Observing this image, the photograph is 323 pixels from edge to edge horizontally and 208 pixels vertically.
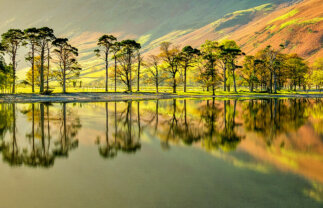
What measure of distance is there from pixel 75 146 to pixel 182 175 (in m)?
8.22

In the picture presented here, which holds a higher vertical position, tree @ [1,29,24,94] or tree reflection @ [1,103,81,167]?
tree @ [1,29,24,94]

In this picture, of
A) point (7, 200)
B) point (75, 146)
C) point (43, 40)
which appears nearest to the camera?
point (7, 200)

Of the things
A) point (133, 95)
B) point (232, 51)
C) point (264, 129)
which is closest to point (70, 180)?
point (264, 129)

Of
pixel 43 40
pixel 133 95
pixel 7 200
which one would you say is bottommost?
pixel 7 200

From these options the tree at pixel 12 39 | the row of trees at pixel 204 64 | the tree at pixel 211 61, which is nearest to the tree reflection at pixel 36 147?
the tree at pixel 12 39

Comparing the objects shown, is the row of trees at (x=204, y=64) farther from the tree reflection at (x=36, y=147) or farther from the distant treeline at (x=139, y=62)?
the tree reflection at (x=36, y=147)

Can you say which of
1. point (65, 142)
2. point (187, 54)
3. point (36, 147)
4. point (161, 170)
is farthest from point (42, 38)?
point (161, 170)

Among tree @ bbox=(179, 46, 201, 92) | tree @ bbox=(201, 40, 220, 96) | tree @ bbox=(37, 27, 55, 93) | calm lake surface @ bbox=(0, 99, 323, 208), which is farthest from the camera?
tree @ bbox=(179, 46, 201, 92)

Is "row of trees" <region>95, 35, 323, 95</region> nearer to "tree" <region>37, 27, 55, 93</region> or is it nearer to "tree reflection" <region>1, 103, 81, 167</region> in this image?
"tree" <region>37, 27, 55, 93</region>

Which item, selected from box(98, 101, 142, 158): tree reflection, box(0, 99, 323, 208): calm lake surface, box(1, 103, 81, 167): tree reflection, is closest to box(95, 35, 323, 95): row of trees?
box(98, 101, 142, 158): tree reflection

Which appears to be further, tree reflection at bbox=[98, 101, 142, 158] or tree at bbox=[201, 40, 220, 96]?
tree at bbox=[201, 40, 220, 96]

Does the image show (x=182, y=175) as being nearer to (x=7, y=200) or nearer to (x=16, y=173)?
(x=7, y=200)

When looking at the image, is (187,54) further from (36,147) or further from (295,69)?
(36,147)

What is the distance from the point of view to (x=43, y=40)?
73500 mm
